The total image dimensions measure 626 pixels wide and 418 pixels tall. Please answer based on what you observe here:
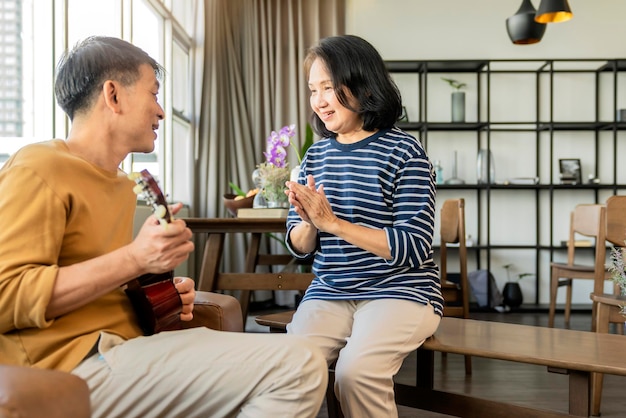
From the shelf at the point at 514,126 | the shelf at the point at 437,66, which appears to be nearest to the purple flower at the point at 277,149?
the shelf at the point at 514,126

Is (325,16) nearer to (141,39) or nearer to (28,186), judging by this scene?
(141,39)

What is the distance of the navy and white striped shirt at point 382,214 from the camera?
61.9 inches

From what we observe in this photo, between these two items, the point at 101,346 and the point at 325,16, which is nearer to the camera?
the point at 101,346

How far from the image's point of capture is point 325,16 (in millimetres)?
5863

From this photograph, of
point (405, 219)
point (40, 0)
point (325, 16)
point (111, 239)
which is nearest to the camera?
point (111, 239)

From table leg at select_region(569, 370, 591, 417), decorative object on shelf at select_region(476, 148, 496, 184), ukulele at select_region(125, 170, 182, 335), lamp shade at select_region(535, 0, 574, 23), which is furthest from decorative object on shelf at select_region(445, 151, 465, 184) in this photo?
ukulele at select_region(125, 170, 182, 335)

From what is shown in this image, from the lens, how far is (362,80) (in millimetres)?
1654

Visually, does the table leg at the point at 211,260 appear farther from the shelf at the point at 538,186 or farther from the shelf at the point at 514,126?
the shelf at the point at 538,186

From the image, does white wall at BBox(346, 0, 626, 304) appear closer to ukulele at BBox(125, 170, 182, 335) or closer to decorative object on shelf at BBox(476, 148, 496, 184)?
decorative object on shelf at BBox(476, 148, 496, 184)

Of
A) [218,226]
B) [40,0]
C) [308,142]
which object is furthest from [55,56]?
[308,142]

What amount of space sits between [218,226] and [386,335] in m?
1.50

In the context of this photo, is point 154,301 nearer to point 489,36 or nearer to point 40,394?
point 40,394

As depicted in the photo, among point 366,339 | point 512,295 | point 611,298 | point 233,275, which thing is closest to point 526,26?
point 512,295

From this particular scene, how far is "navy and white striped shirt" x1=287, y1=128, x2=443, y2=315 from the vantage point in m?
1.57
